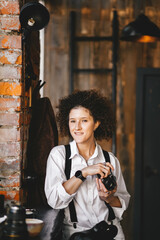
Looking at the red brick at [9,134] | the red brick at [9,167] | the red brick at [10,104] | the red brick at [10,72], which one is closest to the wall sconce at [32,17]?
the red brick at [10,72]

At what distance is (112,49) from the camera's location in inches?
153

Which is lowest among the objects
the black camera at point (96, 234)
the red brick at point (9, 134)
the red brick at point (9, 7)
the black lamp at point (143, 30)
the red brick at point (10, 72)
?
the black camera at point (96, 234)

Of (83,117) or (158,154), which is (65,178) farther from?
(158,154)

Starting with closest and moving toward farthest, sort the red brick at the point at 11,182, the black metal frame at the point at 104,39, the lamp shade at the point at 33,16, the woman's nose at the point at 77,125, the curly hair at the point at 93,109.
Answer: the lamp shade at the point at 33,16 → the red brick at the point at 11,182 → the woman's nose at the point at 77,125 → the curly hair at the point at 93,109 → the black metal frame at the point at 104,39

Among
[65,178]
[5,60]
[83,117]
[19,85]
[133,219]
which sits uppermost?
[5,60]

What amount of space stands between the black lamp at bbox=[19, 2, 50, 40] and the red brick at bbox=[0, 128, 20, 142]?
1.81 ft

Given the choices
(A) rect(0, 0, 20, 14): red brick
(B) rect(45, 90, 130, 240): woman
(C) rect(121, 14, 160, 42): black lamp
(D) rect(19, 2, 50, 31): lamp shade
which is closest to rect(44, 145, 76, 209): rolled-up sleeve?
(B) rect(45, 90, 130, 240): woman

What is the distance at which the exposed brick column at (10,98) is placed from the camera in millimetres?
1951

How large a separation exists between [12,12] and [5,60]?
28 centimetres

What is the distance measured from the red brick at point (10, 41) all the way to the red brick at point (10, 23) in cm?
5

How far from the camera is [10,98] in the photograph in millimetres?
1963

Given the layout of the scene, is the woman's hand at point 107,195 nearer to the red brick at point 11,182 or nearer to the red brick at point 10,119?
the red brick at point 11,182

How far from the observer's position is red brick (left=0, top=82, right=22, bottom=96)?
6.40 ft

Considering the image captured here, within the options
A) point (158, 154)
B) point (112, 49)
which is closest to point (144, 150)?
point (158, 154)
